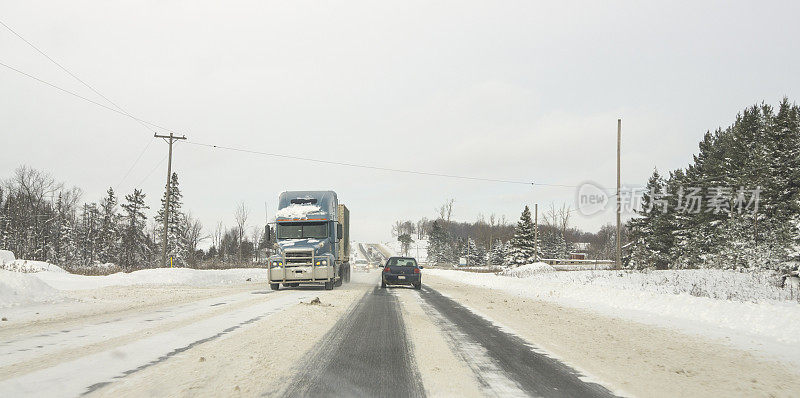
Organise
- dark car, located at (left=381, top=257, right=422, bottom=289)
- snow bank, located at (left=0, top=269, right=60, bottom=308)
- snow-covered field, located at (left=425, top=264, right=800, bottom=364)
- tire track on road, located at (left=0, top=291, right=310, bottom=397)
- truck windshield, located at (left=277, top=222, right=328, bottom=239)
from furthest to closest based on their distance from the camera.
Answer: dark car, located at (left=381, top=257, right=422, bottom=289) → truck windshield, located at (left=277, top=222, right=328, bottom=239) → snow bank, located at (left=0, top=269, right=60, bottom=308) → snow-covered field, located at (left=425, top=264, right=800, bottom=364) → tire track on road, located at (left=0, top=291, right=310, bottom=397)

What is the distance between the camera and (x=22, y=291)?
44.8 feet

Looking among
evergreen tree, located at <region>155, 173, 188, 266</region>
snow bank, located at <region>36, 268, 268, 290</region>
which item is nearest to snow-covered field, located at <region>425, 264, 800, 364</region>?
snow bank, located at <region>36, 268, 268, 290</region>

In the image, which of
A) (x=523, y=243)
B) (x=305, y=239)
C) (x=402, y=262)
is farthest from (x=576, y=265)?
(x=305, y=239)

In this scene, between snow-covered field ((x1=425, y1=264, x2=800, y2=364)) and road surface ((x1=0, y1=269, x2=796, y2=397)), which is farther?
snow-covered field ((x1=425, y1=264, x2=800, y2=364))

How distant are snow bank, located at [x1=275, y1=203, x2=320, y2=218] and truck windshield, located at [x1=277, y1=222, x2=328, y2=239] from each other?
0.40m

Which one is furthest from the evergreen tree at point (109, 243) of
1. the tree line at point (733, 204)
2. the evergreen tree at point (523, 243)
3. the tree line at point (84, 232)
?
the tree line at point (733, 204)

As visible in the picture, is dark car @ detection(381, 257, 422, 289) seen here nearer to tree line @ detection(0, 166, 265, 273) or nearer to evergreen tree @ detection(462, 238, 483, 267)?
tree line @ detection(0, 166, 265, 273)

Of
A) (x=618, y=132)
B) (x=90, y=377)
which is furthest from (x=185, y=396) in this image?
(x=618, y=132)

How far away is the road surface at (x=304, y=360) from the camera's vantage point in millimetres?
4664

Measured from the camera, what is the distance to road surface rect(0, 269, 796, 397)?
466cm

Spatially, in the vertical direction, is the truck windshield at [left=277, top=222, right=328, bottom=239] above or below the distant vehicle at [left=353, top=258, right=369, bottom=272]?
above

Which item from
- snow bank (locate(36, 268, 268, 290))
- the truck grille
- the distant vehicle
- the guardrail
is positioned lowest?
the distant vehicle

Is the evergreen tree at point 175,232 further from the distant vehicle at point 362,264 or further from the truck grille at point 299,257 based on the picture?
the truck grille at point 299,257

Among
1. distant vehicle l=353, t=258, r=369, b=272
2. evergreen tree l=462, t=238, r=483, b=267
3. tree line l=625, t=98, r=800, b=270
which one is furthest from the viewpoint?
evergreen tree l=462, t=238, r=483, b=267
